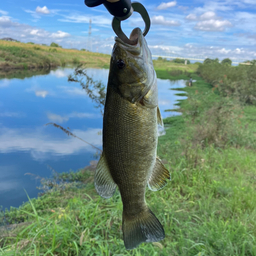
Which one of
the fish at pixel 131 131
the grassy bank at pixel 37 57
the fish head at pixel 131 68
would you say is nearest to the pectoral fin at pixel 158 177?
the fish at pixel 131 131

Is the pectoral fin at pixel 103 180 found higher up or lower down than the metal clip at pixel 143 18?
lower down

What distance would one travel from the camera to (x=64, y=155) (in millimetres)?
9062

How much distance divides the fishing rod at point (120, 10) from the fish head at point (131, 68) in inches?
1.6

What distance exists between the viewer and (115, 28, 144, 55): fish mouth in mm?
1078

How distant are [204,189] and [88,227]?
7.97ft

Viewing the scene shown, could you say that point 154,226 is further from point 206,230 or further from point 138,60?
point 206,230

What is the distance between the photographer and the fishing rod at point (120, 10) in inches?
38.2

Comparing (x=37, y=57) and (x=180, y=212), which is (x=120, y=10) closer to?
(x=180, y=212)

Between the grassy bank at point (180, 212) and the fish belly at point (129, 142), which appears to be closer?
the fish belly at point (129, 142)

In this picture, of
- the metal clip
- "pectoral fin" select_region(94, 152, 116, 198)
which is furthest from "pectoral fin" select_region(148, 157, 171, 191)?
the metal clip

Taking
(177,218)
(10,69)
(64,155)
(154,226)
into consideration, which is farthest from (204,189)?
(10,69)

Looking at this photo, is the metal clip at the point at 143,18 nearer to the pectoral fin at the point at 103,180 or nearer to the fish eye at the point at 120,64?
the fish eye at the point at 120,64

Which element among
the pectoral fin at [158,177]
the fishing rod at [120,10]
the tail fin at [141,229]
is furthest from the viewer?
the pectoral fin at [158,177]

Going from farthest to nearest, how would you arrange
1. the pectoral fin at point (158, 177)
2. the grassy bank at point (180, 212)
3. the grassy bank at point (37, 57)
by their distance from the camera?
the grassy bank at point (37, 57) → the grassy bank at point (180, 212) → the pectoral fin at point (158, 177)
